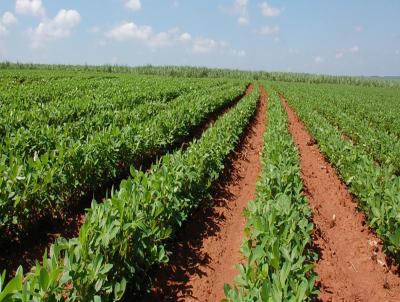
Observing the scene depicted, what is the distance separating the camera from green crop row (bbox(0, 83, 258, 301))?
237 cm

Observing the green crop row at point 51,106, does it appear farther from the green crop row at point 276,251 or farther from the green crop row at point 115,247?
the green crop row at point 276,251

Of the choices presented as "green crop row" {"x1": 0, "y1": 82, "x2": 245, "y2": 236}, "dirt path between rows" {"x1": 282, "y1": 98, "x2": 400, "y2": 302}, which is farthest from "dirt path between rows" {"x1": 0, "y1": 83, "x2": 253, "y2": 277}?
"dirt path between rows" {"x1": 282, "y1": 98, "x2": 400, "y2": 302}

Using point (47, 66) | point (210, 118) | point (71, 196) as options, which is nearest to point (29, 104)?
point (210, 118)

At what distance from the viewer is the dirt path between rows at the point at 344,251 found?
418cm

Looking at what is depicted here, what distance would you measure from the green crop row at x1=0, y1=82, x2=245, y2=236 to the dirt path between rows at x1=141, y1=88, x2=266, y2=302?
75.3 inches

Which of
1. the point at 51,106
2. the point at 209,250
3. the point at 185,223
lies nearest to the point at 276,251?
the point at 209,250

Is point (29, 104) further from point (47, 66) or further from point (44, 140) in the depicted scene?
point (47, 66)

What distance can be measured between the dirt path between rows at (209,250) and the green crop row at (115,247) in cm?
28

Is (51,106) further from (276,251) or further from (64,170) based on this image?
(276,251)

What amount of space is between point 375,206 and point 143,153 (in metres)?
5.06

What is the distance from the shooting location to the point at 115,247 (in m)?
3.20

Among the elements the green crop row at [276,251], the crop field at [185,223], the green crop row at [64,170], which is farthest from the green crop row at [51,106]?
the green crop row at [276,251]

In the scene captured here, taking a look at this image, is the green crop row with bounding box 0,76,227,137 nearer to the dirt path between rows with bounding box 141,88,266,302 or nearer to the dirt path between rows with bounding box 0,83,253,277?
the dirt path between rows with bounding box 0,83,253,277

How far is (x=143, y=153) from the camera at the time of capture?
26.9 ft
